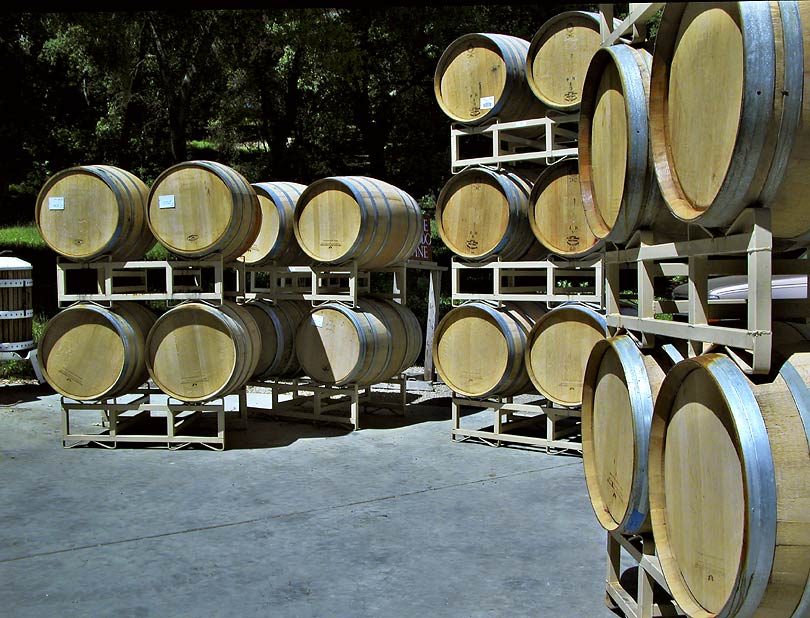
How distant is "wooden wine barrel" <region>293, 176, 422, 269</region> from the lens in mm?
9031

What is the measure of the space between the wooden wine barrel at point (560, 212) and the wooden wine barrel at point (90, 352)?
4238 mm

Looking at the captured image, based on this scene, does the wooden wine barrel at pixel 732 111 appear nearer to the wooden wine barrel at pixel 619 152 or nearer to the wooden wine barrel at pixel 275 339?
the wooden wine barrel at pixel 619 152

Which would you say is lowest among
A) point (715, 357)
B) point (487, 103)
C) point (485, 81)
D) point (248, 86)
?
point (715, 357)

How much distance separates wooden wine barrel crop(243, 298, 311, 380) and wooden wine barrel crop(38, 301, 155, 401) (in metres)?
1.56

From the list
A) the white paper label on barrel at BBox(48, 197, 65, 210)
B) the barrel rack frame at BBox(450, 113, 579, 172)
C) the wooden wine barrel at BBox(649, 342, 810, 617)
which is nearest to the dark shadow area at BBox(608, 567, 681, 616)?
the wooden wine barrel at BBox(649, 342, 810, 617)

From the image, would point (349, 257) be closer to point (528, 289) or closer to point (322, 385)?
point (322, 385)

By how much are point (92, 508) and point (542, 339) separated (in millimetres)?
4211

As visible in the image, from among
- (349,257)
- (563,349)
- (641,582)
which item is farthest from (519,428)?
(641,582)

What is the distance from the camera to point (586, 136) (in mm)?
4453

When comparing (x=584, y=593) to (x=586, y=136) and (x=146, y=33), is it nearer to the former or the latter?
(x=586, y=136)

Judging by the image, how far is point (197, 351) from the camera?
8148 mm

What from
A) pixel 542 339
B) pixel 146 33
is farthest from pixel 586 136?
pixel 146 33

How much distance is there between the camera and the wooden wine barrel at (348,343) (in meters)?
8.98

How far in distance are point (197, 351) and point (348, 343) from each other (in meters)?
1.69
